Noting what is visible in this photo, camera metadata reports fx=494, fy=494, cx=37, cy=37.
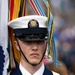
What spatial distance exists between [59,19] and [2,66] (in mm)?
4042

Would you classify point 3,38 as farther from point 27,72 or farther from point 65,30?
point 65,30

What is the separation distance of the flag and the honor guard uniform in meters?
0.05

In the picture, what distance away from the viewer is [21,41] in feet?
10.7

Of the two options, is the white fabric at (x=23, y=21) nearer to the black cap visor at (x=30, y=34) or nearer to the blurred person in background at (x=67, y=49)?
the black cap visor at (x=30, y=34)

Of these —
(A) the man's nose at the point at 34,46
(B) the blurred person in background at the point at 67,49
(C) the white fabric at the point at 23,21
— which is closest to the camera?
(A) the man's nose at the point at 34,46

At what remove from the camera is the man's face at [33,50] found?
3.20 m

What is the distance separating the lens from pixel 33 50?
319 cm

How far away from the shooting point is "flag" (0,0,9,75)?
3.31 m

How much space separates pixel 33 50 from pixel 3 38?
0.26 meters

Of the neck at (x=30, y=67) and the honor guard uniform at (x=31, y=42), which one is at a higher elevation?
the honor guard uniform at (x=31, y=42)

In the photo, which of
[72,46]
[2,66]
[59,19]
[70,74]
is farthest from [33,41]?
[59,19]

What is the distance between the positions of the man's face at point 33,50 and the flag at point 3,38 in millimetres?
163

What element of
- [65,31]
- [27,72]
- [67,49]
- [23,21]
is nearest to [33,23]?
[23,21]

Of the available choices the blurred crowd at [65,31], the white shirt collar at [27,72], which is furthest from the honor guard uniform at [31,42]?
the blurred crowd at [65,31]
